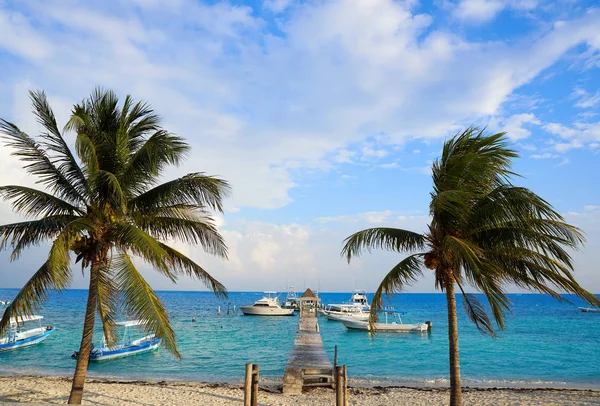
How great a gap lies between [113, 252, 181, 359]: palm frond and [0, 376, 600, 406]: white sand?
307 inches

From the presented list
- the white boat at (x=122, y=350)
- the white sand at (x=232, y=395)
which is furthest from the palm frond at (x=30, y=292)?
the white boat at (x=122, y=350)

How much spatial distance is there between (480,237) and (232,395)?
11838 millimetres

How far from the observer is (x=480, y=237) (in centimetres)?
863

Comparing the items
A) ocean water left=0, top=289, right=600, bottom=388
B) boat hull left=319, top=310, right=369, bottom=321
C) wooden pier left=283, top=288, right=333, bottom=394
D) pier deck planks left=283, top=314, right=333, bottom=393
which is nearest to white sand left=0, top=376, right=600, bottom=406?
wooden pier left=283, top=288, right=333, bottom=394

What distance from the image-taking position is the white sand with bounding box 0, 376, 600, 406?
1459 cm

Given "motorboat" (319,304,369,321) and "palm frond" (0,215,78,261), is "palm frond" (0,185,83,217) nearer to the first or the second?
"palm frond" (0,215,78,261)

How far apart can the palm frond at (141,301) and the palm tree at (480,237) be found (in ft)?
14.2

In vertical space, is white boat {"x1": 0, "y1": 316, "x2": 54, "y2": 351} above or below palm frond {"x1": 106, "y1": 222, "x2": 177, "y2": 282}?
below

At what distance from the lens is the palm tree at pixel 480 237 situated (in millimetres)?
7660

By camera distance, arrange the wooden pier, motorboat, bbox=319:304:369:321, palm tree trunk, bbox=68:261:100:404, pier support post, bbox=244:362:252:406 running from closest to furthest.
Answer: palm tree trunk, bbox=68:261:100:404, pier support post, bbox=244:362:252:406, the wooden pier, motorboat, bbox=319:304:369:321

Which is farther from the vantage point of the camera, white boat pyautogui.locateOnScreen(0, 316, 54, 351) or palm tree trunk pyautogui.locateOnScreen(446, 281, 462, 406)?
white boat pyautogui.locateOnScreen(0, 316, 54, 351)

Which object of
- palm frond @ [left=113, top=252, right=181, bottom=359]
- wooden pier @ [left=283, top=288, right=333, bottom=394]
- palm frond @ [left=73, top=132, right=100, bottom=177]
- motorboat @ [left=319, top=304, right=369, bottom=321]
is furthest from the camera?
motorboat @ [left=319, top=304, right=369, bottom=321]

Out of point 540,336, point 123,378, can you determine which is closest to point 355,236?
point 123,378

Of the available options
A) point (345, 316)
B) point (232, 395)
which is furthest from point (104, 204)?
point (345, 316)
